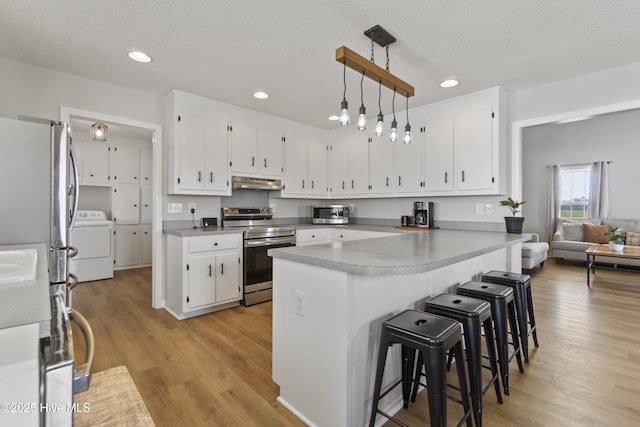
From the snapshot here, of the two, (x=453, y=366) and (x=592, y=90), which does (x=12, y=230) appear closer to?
(x=453, y=366)

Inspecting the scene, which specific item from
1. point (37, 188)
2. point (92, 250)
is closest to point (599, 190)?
point (37, 188)

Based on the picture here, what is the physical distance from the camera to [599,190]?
6.13 m

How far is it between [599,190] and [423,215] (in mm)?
5004

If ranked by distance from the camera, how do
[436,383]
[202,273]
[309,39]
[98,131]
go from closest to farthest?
[436,383]
[309,39]
[202,273]
[98,131]

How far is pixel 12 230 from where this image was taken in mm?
1885

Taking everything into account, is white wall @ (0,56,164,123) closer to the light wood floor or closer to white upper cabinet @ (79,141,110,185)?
the light wood floor

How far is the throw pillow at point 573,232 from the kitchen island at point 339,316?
573 centimetres

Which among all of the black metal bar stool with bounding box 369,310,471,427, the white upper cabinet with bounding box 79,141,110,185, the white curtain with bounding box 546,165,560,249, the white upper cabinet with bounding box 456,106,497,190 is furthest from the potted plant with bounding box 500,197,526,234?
the white upper cabinet with bounding box 79,141,110,185

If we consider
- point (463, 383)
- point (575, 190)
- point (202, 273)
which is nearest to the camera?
point (463, 383)

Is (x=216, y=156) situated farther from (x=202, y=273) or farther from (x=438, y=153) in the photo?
(x=438, y=153)

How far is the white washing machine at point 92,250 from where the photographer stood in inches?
177

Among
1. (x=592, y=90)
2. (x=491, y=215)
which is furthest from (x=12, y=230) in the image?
(x=592, y=90)

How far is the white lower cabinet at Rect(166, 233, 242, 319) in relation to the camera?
3.06 meters

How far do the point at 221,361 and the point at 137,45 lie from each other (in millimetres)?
2456
